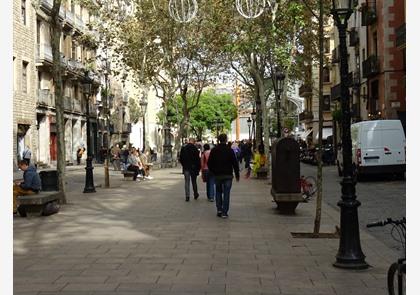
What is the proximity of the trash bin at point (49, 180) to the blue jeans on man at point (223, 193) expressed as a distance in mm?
4909

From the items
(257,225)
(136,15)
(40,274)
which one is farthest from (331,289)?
(136,15)

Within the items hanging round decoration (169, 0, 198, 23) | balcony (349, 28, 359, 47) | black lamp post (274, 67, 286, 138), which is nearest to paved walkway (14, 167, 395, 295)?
hanging round decoration (169, 0, 198, 23)

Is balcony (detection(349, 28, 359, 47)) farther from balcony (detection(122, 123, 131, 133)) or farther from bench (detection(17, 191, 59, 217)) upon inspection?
bench (detection(17, 191, 59, 217))

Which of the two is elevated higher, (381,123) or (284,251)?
(381,123)

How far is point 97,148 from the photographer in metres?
62.0

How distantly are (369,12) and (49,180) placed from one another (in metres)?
25.9

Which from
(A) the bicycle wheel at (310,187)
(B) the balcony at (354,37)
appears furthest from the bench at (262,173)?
(B) the balcony at (354,37)

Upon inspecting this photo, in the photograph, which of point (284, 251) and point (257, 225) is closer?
point (284, 251)

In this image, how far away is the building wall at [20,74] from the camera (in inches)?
1458

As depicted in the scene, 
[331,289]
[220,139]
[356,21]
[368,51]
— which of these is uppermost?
[356,21]

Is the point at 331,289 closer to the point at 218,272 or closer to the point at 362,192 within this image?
the point at 218,272

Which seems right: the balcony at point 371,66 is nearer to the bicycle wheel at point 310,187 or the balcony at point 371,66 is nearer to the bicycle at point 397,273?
the bicycle wheel at point 310,187

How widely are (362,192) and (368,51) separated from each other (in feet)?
74.2

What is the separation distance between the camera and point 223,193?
13609 millimetres
